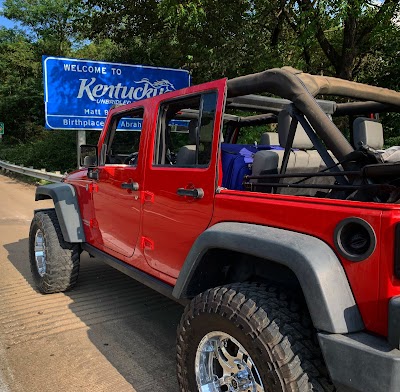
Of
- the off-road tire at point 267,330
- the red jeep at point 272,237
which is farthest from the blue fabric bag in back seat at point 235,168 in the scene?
the off-road tire at point 267,330

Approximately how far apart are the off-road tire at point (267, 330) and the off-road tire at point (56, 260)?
246 centimetres

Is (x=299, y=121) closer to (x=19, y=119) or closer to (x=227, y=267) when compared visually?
(x=227, y=267)

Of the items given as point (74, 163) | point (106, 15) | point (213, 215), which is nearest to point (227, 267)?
point (213, 215)

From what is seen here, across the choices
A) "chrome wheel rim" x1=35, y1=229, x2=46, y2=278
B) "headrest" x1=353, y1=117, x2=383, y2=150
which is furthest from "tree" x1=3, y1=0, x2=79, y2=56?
"headrest" x1=353, y1=117, x2=383, y2=150

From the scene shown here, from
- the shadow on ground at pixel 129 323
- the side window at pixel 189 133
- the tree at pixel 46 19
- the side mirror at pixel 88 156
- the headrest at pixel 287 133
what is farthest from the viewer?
the tree at pixel 46 19

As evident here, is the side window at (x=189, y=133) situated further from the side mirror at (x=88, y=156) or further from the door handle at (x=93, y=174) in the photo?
the side mirror at (x=88, y=156)

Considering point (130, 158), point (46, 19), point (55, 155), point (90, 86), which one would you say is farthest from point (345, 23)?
point (46, 19)

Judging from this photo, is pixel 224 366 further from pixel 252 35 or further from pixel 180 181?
pixel 252 35

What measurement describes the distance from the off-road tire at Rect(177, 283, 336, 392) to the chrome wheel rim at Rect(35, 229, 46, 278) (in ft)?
9.40

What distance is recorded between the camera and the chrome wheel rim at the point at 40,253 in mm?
4723

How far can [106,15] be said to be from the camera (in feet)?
45.0

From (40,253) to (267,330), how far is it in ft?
11.7

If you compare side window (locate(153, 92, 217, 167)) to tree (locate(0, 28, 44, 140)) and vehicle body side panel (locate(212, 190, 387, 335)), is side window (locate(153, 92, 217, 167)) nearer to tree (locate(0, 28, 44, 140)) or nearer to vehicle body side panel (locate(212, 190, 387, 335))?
vehicle body side panel (locate(212, 190, 387, 335))

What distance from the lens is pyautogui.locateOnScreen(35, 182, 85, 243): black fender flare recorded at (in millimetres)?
4391
